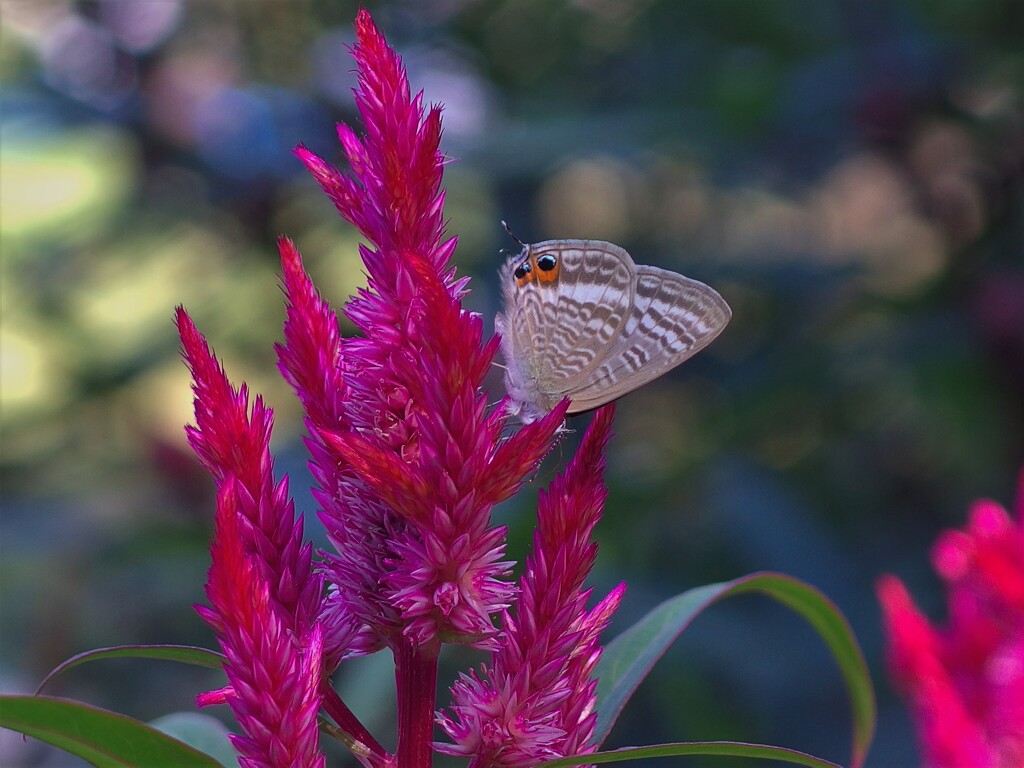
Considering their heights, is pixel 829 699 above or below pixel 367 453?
below

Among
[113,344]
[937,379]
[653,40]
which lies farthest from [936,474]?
[113,344]

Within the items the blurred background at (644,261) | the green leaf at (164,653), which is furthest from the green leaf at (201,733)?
the blurred background at (644,261)

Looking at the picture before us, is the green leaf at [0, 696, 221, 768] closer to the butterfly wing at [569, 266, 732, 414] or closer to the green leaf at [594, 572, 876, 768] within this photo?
the green leaf at [594, 572, 876, 768]

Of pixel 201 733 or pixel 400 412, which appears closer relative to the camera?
pixel 400 412

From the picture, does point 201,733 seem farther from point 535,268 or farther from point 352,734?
point 535,268

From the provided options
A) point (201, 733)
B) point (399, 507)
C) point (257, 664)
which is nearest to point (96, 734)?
point (257, 664)

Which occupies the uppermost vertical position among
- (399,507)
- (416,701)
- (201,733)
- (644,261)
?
(644,261)

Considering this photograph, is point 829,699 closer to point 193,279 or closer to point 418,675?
point 418,675
